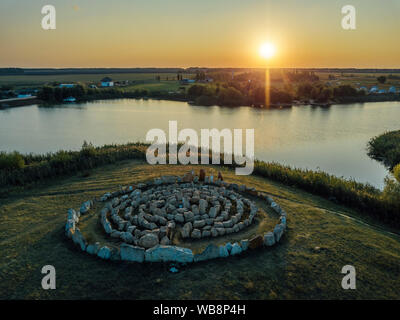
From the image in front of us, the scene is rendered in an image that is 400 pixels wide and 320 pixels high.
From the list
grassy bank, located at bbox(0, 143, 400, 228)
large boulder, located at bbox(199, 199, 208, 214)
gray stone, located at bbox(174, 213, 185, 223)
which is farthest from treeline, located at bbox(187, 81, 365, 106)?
gray stone, located at bbox(174, 213, 185, 223)

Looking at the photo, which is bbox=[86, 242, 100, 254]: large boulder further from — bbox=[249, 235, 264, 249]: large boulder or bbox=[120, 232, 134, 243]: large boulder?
bbox=[249, 235, 264, 249]: large boulder

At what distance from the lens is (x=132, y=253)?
7.92 meters

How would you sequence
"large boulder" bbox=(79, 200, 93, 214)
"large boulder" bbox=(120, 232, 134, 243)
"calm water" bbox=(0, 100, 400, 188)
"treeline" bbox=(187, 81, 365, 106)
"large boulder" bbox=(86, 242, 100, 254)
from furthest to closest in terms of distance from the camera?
"treeline" bbox=(187, 81, 365, 106) → "calm water" bbox=(0, 100, 400, 188) → "large boulder" bbox=(79, 200, 93, 214) → "large boulder" bbox=(120, 232, 134, 243) → "large boulder" bbox=(86, 242, 100, 254)

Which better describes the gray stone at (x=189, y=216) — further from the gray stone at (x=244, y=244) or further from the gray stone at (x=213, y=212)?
the gray stone at (x=244, y=244)

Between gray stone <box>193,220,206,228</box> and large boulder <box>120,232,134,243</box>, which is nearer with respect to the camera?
large boulder <box>120,232,134,243</box>

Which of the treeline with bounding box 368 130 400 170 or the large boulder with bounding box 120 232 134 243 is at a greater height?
the treeline with bounding box 368 130 400 170

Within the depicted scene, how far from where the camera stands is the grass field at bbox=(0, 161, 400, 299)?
6734mm

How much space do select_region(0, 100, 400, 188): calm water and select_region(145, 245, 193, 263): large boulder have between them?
18165 mm

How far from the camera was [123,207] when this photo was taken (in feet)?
38.3

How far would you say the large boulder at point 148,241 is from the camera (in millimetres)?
8727

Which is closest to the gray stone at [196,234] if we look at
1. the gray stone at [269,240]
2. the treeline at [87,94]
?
the gray stone at [269,240]

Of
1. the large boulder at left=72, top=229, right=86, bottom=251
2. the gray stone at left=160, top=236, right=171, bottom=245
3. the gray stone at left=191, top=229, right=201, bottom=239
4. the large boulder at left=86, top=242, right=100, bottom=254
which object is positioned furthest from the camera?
the gray stone at left=191, top=229, right=201, bottom=239

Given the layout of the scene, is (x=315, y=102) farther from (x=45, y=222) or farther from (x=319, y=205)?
(x=45, y=222)

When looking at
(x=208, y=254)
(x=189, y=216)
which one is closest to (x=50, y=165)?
(x=189, y=216)
